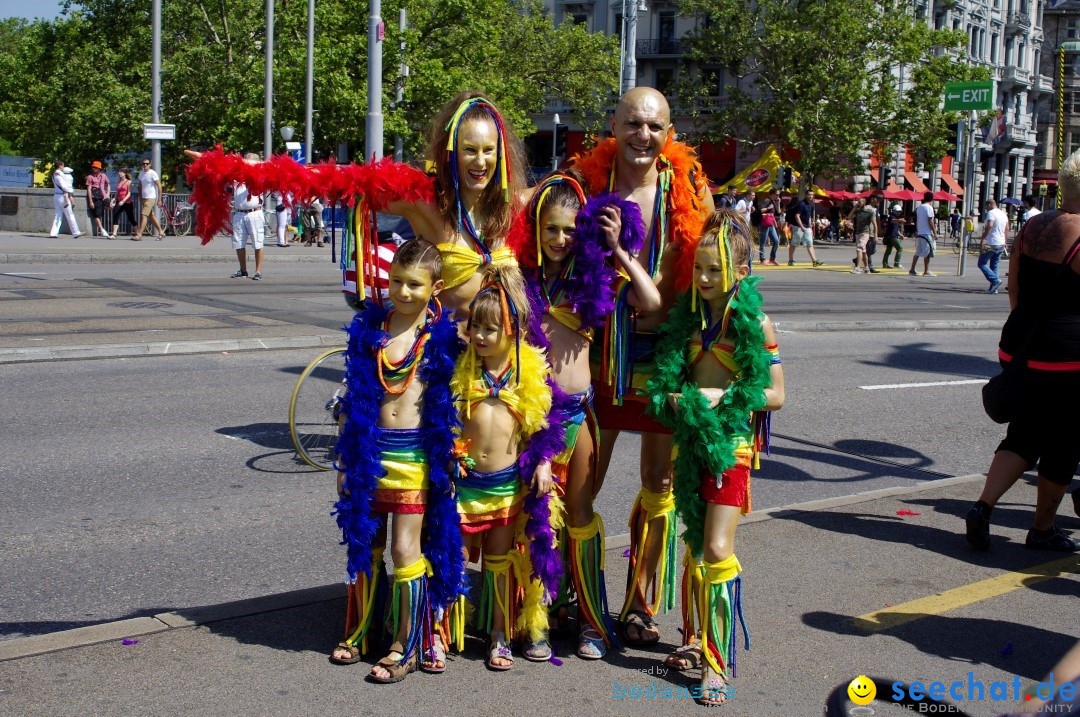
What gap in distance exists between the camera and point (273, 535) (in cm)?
516

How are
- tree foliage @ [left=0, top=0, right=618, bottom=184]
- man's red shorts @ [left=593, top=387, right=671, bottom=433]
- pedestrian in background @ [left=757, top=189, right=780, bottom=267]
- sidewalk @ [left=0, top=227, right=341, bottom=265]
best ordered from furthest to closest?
tree foliage @ [left=0, top=0, right=618, bottom=184], pedestrian in background @ [left=757, top=189, right=780, bottom=267], sidewalk @ [left=0, top=227, right=341, bottom=265], man's red shorts @ [left=593, top=387, right=671, bottom=433]

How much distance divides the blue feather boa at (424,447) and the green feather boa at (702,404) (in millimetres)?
716

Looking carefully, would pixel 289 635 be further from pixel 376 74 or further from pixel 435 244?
pixel 376 74

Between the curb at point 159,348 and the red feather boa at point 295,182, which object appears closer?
the red feather boa at point 295,182

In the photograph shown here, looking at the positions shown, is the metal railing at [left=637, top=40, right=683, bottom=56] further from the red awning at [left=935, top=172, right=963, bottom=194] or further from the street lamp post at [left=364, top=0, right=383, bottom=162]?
the street lamp post at [left=364, top=0, right=383, bottom=162]

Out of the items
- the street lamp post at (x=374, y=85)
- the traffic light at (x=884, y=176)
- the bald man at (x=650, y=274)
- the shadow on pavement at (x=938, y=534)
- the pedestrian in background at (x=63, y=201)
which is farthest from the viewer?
the traffic light at (x=884, y=176)

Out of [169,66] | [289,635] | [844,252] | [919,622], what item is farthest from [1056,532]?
[169,66]

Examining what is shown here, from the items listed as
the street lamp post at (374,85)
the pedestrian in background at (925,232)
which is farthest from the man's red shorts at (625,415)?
the pedestrian in background at (925,232)

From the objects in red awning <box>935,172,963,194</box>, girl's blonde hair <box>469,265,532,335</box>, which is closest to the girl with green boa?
girl's blonde hair <box>469,265,532,335</box>

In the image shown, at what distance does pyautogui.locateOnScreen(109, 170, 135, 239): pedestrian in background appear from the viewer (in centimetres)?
2448

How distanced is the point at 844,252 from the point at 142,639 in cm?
3611

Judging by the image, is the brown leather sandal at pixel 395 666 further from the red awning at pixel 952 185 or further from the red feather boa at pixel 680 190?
the red awning at pixel 952 185

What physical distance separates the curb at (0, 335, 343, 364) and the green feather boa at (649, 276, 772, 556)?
6.97m

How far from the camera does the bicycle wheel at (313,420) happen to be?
6.41 meters
